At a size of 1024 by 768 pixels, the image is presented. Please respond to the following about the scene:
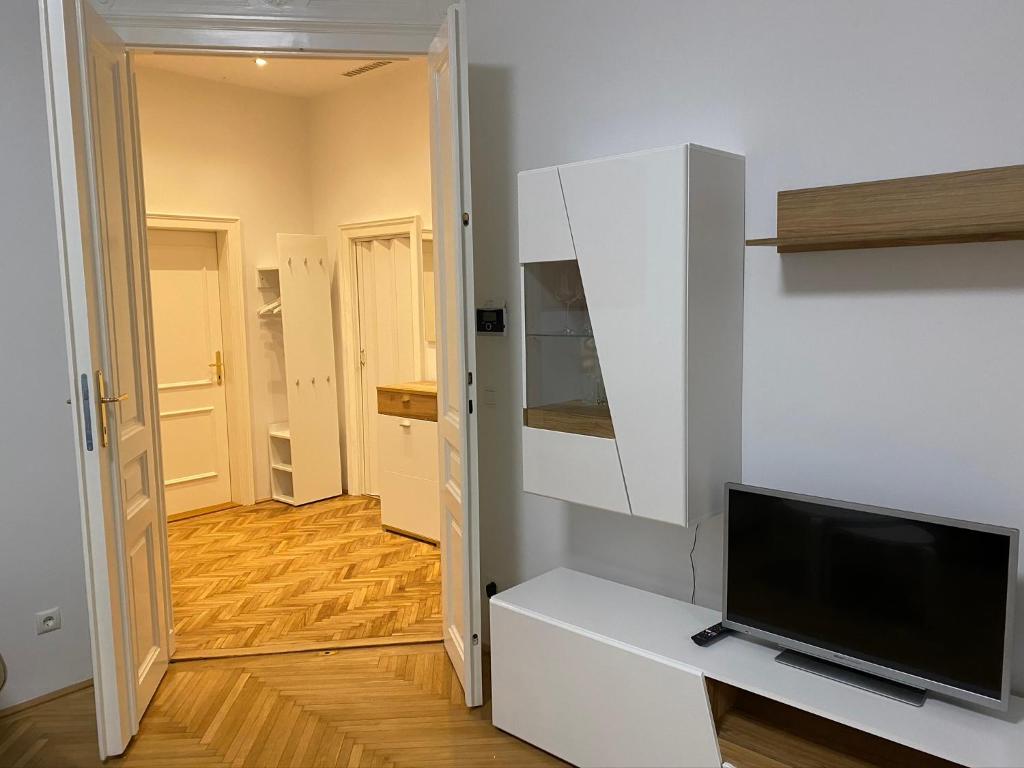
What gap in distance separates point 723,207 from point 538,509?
4.69ft

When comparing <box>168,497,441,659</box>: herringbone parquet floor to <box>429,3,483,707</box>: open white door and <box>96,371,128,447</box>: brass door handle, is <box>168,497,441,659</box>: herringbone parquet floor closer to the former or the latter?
<box>429,3,483,707</box>: open white door

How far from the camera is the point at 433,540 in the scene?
195 inches

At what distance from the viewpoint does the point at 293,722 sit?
287cm

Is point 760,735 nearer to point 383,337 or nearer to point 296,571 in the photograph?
point 296,571

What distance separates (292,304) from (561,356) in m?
3.55

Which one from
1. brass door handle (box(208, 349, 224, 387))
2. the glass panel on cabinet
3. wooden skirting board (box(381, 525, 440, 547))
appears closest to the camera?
the glass panel on cabinet

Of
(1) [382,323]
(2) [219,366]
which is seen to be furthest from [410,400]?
(2) [219,366]

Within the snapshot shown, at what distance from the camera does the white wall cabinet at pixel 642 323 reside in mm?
2246

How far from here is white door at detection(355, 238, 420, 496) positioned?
555 cm

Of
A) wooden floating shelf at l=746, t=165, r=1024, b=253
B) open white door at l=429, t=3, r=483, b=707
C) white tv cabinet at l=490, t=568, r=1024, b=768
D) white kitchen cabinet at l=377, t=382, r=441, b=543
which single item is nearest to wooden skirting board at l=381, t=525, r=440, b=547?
white kitchen cabinet at l=377, t=382, r=441, b=543

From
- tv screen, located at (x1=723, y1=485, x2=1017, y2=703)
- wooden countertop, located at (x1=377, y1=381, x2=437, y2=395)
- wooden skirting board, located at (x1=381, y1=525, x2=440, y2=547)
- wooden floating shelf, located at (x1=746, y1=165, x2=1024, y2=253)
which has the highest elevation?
wooden floating shelf, located at (x1=746, y1=165, x2=1024, y2=253)

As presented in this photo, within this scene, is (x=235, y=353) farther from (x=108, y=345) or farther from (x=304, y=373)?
(x=108, y=345)

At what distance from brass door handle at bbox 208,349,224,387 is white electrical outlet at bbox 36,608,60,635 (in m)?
2.91

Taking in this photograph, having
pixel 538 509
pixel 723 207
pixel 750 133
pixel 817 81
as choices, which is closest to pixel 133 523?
pixel 538 509
